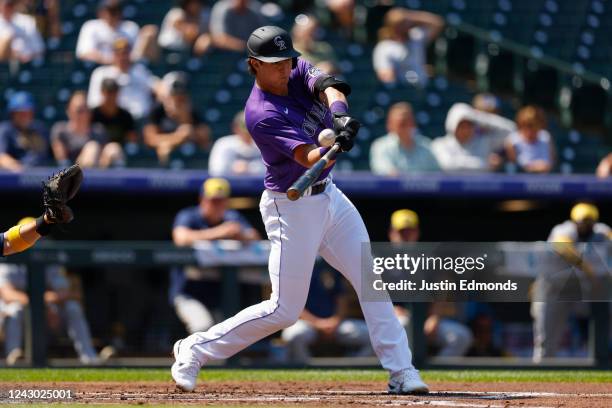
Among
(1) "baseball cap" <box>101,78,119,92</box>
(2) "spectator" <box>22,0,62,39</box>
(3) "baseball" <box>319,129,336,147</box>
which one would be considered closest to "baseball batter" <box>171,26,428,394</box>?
(3) "baseball" <box>319,129,336,147</box>

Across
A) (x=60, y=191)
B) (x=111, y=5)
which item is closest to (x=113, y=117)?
(x=111, y=5)

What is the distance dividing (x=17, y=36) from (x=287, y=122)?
6.90 m

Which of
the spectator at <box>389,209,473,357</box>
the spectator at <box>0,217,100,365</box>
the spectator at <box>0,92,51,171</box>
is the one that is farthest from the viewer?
the spectator at <box>0,92,51,171</box>

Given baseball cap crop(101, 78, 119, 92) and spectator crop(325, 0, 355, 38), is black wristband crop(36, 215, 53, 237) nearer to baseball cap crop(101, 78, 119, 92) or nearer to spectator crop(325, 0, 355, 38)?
baseball cap crop(101, 78, 119, 92)

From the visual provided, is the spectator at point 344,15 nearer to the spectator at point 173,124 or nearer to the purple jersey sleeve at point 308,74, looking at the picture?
the spectator at point 173,124

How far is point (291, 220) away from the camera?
6172 mm

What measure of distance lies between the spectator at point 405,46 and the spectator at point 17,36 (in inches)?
132

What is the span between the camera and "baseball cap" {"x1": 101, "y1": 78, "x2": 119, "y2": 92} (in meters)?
11.1

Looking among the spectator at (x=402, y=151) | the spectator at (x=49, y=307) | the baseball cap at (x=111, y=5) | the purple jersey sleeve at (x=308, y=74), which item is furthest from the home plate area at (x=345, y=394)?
the baseball cap at (x=111, y=5)

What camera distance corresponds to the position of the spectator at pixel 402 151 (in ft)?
35.9

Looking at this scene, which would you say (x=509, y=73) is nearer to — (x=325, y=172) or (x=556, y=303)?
(x=556, y=303)

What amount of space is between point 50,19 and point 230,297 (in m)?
4.82

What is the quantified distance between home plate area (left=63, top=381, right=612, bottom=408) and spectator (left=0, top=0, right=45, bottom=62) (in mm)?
5752

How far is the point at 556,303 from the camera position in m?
9.33
